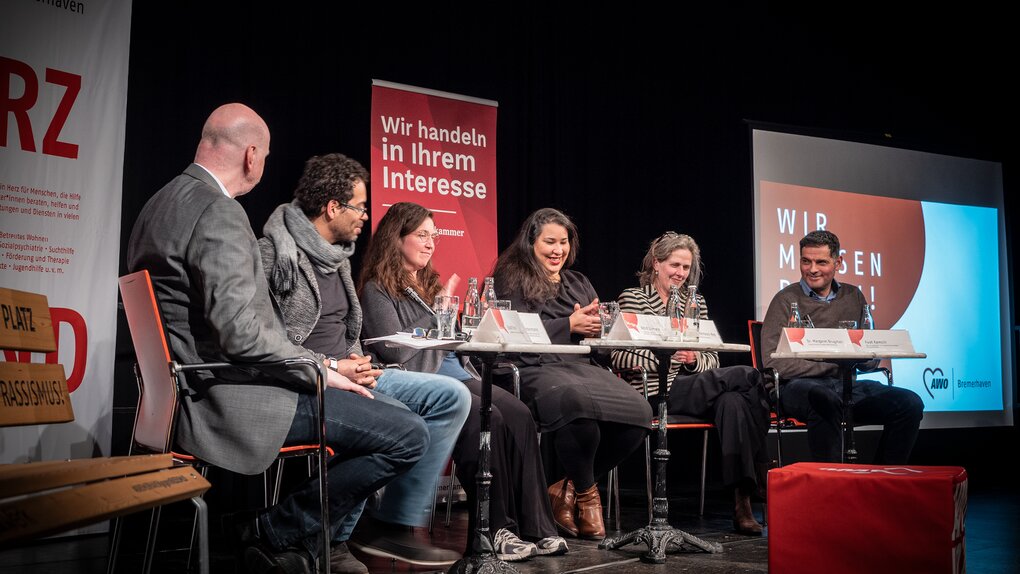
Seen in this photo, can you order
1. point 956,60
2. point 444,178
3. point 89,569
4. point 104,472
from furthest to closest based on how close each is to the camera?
point 956,60, point 444,178, point 89,569, point 104,472

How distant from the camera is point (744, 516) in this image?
366cm

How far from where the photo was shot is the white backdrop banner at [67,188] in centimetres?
331

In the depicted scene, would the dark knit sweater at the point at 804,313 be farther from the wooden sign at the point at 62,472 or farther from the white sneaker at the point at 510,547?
the wooden sign at the point at 62,472

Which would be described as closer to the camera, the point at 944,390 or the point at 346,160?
the point at 346,160

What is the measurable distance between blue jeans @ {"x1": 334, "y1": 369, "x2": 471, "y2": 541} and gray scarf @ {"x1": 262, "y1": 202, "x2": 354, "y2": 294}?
422 millimetres

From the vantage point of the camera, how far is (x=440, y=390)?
2855mm

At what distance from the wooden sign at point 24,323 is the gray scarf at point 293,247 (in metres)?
0.95

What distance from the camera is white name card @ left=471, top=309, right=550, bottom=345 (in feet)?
8.36

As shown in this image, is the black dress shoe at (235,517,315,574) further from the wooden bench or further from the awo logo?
the awo logo

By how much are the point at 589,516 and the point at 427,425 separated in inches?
38.3

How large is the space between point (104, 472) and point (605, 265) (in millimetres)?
4052

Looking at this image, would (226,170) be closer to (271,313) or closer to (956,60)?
(271,313)

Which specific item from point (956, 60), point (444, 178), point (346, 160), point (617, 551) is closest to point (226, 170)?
point (346, 160)

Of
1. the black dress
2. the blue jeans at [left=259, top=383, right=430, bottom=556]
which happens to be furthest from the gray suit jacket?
the black dress
